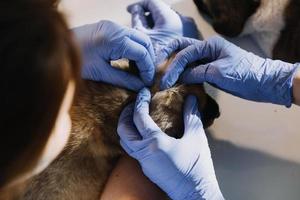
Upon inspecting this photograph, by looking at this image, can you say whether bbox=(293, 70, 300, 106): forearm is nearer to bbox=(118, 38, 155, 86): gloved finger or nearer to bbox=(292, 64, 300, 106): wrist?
bbox=(292, 64, 300, 106): wrist

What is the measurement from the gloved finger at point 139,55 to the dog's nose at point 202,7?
33 centimetres

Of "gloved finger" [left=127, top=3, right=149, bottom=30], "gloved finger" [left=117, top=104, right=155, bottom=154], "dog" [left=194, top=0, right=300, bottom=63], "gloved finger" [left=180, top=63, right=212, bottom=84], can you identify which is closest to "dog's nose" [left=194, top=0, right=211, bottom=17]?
"dog" [left=194, top=0, right=300, bottom=63]

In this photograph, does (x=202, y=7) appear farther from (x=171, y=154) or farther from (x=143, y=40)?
(x=171, y=154)

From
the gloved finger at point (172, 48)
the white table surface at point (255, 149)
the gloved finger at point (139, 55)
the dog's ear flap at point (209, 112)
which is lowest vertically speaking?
the white table surface at point (255, 149)

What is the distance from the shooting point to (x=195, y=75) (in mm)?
942

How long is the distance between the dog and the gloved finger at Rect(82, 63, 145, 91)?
12.8 inches

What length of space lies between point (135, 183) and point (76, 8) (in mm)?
598

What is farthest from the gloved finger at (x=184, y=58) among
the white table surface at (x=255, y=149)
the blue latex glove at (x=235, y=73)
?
the white table surface at (x=255, y=149)

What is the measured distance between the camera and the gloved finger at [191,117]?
35.6 inches

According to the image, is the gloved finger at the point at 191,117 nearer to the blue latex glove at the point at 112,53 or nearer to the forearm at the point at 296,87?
the blue latex glove at the point at 112,53

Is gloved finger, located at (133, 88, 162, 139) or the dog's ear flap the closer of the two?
gloved finger, located at (133, 88, 162, 139)

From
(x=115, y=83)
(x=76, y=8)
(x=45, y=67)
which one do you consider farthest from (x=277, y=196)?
(x=76, y=8)

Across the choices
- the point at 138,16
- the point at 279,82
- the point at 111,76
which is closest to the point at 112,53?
the point at 111,76

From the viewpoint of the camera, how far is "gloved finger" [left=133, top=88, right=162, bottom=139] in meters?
0.86
